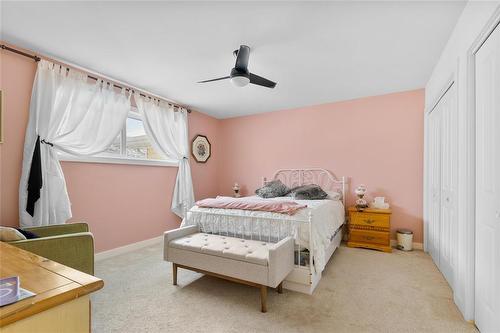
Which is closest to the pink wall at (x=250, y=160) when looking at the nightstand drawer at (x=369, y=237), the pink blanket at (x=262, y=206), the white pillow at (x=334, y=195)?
the white pillow at (x=334, y=195)

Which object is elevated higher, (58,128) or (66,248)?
(58,128)

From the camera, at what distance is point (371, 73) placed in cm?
322

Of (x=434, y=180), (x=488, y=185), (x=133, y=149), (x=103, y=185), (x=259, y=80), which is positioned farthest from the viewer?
(x=133, y=149)

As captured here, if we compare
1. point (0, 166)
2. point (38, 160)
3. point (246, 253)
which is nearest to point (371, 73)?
point (246, 253)

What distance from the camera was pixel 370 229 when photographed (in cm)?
372

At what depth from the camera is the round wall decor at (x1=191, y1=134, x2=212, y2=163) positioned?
495 cm

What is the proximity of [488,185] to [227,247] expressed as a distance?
2.14m

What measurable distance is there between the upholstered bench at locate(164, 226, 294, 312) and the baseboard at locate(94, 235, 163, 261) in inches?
52.9

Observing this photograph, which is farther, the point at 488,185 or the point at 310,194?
the point at 310,194

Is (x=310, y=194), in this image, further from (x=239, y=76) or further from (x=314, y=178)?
(x=239, y=76)

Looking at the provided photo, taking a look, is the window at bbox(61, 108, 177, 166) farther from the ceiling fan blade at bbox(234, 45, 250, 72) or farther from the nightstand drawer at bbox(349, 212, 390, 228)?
the nightstand drawer at bbox(349, 212, 390, 228)

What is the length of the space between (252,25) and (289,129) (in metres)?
2.85

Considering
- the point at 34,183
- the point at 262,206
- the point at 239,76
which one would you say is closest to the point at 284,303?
the point at 262,206

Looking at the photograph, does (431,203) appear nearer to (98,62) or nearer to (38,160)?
(98,62)
